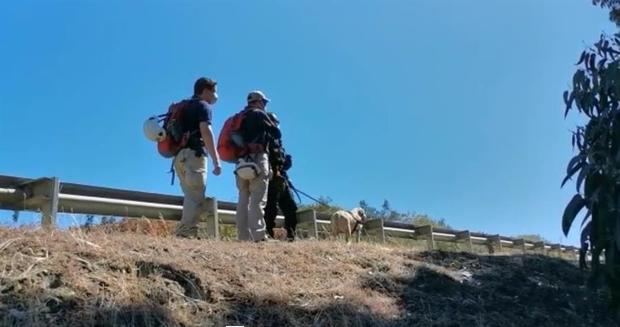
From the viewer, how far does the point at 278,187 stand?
913cm

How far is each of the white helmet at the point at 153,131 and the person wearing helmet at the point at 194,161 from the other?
0.81 ft

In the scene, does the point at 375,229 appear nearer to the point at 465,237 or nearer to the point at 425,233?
the point at 425,233

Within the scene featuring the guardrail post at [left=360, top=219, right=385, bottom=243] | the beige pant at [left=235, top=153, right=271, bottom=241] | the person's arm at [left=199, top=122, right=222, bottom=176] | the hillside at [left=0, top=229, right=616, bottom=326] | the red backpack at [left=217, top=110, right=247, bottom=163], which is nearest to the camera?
the hillside at [left=0, top=229, right=616, bottom=326]

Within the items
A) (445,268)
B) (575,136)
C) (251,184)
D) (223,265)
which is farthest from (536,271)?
(223,265)

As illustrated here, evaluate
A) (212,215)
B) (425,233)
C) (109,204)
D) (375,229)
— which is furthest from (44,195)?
(425,233)

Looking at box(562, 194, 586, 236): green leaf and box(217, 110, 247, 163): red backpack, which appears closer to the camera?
box(562, 194, 586, 236): green leaf

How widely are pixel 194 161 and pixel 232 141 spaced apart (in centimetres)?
59

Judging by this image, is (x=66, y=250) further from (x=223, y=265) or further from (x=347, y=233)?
(x=347, y=233)

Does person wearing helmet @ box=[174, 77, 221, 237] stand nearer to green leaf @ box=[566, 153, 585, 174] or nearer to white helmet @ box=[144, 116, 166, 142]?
white helmet @ box=[144, 116, 166, 142]

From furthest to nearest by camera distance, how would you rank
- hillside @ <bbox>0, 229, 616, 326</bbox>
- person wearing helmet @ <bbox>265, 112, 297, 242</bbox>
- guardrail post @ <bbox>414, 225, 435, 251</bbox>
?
guardrail post @ <bbox>414, 225, 435, 251</bbox> → person wearing helmet @ <bbox>265, 112, 297, 242</bbox> → hillside @ <bbox>0, 229, 616, 326</bbox>

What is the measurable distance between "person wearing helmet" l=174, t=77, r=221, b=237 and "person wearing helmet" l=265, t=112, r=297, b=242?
94cm

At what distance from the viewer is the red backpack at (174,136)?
8250 mm

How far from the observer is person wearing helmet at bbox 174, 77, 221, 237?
8.15m

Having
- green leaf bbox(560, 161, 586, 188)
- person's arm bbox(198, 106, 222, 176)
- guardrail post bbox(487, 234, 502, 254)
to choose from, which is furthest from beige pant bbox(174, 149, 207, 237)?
guardrail post bbox(487, 234, 502, 254)
